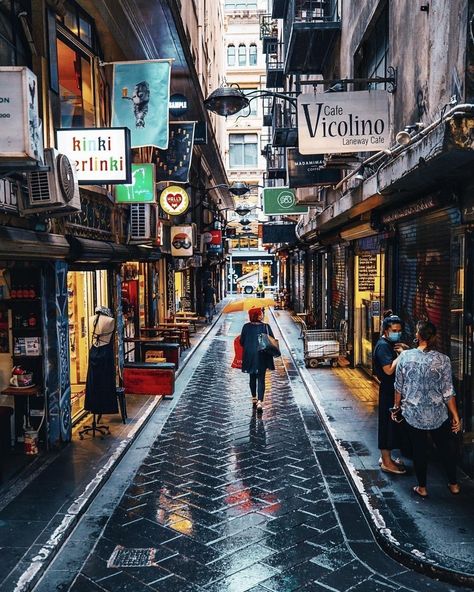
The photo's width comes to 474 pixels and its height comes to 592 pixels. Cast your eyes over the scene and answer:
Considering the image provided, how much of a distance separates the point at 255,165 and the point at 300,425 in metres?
58.8

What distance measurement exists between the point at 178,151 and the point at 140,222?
3.49m

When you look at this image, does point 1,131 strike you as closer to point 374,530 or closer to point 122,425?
point 374,530

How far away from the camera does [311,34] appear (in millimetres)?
Answer: 15508

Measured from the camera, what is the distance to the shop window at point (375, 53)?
36.3 ft

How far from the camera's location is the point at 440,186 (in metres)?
7.98

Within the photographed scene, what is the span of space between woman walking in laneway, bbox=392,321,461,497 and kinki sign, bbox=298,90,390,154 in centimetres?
349

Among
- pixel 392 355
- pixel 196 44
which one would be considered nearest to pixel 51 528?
pixel 392 355

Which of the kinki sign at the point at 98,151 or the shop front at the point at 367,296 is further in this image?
the shop front at the point at 367,296

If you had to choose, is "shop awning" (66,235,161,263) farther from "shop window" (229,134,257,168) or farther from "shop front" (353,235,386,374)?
"shop window" (229,134,257,168)

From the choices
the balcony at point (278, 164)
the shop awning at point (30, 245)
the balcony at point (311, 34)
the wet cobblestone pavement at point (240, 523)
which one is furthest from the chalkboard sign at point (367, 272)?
the balcony at point (278, 164)

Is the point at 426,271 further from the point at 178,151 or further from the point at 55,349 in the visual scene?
the point at 178,151

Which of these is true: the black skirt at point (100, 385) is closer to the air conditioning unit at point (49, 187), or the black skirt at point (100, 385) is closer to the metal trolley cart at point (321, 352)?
the air conditioning unit at point (49, 187)

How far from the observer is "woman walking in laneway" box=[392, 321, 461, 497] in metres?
6.57

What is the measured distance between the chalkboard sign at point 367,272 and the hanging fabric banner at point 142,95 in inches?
244
